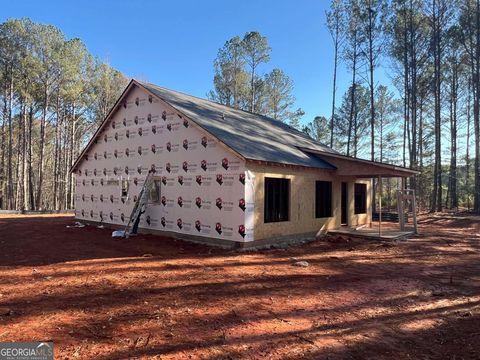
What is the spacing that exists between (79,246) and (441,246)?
1195 centimetres

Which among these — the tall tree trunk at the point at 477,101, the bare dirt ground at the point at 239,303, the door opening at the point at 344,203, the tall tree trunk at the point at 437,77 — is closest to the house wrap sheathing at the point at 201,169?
the door opening at the point at 344,203

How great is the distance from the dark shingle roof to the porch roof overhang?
0.25 m

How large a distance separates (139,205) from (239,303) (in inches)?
334

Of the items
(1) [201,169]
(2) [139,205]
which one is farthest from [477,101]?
(2) [139,205]

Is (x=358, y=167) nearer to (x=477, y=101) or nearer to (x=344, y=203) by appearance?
(x=344, y=203)

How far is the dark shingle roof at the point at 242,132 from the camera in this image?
36.0ft

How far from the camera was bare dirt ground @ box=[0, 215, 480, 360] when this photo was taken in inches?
155

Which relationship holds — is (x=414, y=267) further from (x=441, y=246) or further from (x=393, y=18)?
(x=393, y=18)

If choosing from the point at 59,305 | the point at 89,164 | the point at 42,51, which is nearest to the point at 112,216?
the point at 89,164

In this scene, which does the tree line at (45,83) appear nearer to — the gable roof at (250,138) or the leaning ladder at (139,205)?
the leaning ladder at (139,205)

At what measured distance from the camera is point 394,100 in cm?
3412

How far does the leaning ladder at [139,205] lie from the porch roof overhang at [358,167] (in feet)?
20.9

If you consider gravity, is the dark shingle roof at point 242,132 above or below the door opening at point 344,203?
above

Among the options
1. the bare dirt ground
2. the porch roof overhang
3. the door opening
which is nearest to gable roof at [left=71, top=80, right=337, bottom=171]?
the porch roof overhang
